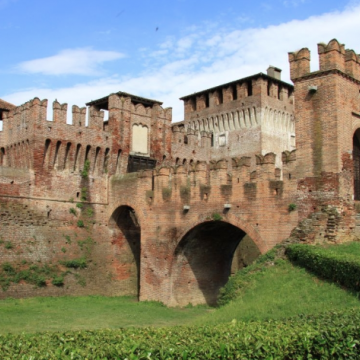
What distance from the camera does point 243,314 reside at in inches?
575

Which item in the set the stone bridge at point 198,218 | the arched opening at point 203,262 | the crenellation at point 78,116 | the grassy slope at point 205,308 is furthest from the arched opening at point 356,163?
the crenellation at point 78,116

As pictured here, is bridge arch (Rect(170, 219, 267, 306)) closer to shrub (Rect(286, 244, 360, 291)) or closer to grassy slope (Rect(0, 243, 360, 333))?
grassy slope (Rect(0, 243, 360, 333))

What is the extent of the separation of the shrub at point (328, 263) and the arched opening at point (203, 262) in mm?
5445

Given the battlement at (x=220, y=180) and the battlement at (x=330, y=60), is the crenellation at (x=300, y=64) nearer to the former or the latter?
the battlement at (x=330, y=60)

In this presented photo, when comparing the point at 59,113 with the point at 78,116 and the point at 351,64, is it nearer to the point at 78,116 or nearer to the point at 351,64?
the point at 78,116

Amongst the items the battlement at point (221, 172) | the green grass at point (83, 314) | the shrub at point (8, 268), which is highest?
the battlement at point (221, 172)

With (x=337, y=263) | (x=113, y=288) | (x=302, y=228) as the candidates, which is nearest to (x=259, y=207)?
(x=302, y=228)

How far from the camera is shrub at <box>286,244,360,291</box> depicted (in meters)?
14.2

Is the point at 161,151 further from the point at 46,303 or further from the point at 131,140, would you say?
the point at 46,303

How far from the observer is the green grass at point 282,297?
13906mm

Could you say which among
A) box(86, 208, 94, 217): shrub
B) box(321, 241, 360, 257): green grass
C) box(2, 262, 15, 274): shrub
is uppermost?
box(86, 208, 94, 217): shrub

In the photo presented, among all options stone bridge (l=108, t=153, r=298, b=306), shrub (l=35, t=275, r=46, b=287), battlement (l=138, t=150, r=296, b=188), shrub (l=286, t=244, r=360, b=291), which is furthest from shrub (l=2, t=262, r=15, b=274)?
shrub (l=286, t=244, r=360, b=291)

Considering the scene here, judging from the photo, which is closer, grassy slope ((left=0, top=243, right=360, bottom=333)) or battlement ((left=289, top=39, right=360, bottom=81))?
grassy slope ((left=0, top=243, right=360, bottom=333))

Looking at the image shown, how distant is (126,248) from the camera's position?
26.8 m
